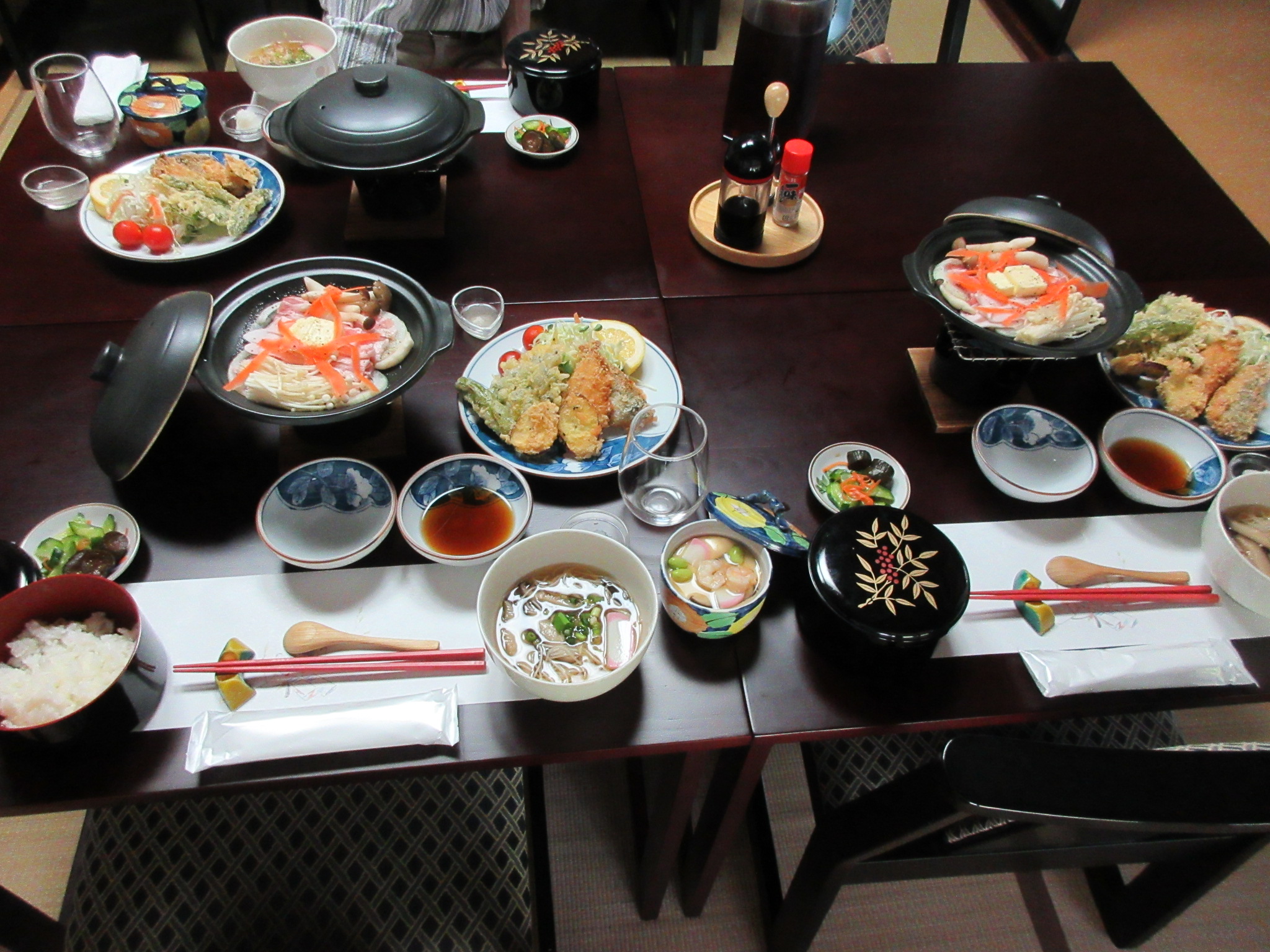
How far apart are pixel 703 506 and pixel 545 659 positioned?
0.39m

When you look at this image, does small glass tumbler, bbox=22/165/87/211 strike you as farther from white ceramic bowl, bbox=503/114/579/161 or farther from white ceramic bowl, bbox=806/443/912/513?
white ceramic bowl, bbox=806/443/912/513

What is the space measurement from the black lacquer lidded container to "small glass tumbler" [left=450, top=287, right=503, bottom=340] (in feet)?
2.35

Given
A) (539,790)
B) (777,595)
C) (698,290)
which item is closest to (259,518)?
(539,790)

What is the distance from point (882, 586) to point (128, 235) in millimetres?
1655

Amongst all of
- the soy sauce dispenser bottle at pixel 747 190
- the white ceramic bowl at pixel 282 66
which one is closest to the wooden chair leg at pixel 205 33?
the white ceramic bowl at pixel 282 66

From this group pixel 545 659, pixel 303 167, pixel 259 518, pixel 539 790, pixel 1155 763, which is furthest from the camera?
pixel 303 167

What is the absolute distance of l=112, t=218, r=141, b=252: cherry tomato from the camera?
1675 millimetres

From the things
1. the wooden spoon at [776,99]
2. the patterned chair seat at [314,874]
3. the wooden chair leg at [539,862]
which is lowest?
the wooden chair leg at [539,862]

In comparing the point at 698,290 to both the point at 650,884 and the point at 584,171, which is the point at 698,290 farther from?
the point at 650,884

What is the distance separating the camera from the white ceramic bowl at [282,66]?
78.9 inches

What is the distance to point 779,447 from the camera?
4.83 ft

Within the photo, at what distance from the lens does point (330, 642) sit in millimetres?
1142

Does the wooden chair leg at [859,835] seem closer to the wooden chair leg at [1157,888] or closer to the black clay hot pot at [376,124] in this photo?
the wooden chair leg at [1157,888]

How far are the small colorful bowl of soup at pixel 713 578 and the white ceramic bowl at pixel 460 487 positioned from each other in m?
0.26
